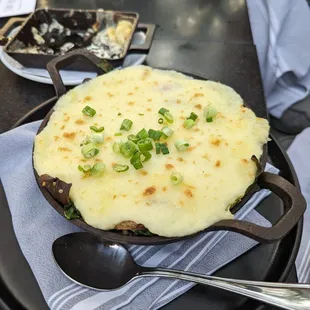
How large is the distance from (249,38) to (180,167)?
1.13 metres

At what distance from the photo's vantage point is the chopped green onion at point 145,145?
87cm

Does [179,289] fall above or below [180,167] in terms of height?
below

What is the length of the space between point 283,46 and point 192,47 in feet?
1.72

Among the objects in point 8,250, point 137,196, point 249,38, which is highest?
point 137,196

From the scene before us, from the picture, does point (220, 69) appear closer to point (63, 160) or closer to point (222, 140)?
point (222, 140)

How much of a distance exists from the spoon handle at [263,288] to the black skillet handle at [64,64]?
0.57 m

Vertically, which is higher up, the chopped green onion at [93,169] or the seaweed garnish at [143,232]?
the chopped green onion at [93,169]

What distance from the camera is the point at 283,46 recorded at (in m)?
1.89

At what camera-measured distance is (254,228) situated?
731 mm

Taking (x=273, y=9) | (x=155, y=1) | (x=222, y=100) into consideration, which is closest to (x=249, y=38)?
(x=273, y=9)

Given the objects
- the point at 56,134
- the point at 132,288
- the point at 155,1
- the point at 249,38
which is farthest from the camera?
the point at 155,1

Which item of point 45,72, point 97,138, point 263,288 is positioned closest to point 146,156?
point 97,138

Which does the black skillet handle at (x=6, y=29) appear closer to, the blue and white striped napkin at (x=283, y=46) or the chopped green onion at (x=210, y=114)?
the chopped green onion at (x=210, y=114)

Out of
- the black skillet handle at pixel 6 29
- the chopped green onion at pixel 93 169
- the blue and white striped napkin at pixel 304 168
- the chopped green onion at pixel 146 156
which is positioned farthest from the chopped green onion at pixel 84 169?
the black skillet handle at pixel 6 29
